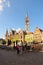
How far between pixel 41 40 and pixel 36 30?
5823mm

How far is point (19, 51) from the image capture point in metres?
24.9

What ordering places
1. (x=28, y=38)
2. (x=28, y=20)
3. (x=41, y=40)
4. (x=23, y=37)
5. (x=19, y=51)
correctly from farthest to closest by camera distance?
(x=28, y=20) → (x=23, y=37) → (x=28, y=38) → (x=41, y=40) → (x=19, y=51)

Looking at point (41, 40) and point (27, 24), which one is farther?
point (27, 24)

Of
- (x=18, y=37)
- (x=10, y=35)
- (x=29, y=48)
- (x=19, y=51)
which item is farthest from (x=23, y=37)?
(x=19, y=51)

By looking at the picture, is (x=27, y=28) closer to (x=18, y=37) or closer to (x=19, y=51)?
(x=18, y=37)

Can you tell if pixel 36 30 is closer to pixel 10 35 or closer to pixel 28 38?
pixel 28 38

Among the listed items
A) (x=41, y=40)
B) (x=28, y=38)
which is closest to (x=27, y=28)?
(x=28, y=38)

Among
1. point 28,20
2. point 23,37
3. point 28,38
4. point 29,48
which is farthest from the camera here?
point 28,20

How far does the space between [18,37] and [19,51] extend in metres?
57.8

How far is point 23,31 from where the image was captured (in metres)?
83.6

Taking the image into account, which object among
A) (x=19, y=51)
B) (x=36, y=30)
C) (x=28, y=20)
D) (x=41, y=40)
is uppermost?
(x=28, y=20)

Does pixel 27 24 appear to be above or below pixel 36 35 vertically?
above

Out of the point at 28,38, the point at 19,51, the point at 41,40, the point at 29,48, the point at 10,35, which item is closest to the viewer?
the point at 19,51

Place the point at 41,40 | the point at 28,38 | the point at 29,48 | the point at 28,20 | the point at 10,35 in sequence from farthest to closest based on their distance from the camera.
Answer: the point at 10,35 → the point at 28,20 → the point at 28,38 → the point at 41,40 → the point at 29,48
